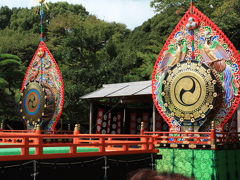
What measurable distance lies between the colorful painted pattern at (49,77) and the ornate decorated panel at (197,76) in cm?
458

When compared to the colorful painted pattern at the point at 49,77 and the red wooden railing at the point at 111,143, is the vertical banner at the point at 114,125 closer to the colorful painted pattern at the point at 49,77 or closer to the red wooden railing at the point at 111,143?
the colorful painted pattern at the point at 49,77

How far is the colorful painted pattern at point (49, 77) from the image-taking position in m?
15.1

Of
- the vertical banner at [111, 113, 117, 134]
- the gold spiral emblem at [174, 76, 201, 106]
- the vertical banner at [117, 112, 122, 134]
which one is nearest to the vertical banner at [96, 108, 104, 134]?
the vertical banner at [111, 113, 117, 134]

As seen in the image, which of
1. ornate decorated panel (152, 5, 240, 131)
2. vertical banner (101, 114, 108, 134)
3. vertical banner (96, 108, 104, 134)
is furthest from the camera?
vertical banner (101, 114, 108, 134)

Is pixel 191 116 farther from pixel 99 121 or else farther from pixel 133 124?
pixel 133 124

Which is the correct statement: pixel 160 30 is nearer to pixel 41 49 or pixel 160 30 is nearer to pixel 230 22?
pixel 230 22

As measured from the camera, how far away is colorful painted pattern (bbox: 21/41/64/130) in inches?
594

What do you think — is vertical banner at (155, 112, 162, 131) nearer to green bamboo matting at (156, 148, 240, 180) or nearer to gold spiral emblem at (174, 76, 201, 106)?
gold spiral emblem at (174, 76, 201, 106)

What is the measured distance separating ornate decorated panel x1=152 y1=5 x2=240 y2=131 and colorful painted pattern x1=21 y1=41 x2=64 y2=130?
458 cm

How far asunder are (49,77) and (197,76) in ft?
23.2

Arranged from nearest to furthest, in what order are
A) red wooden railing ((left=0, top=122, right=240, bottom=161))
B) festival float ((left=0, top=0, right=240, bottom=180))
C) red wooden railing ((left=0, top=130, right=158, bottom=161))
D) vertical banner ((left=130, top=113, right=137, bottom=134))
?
red wooden railing ((left=0, top=130, right=158, bottom=161)) → red wooden railing ((left=0, top=122, right=240, bottom=161)) → festival float ((left=0, top=0, right=240, bottom=180)) → vertical banner ((left=130, top=113, right=137, bottom=134))

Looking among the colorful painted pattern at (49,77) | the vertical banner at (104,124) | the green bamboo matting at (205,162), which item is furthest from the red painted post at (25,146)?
the vertical banner at (104,124)

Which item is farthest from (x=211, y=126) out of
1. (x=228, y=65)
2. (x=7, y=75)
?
(x=7, y=75)

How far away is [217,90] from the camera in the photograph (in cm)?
1073
